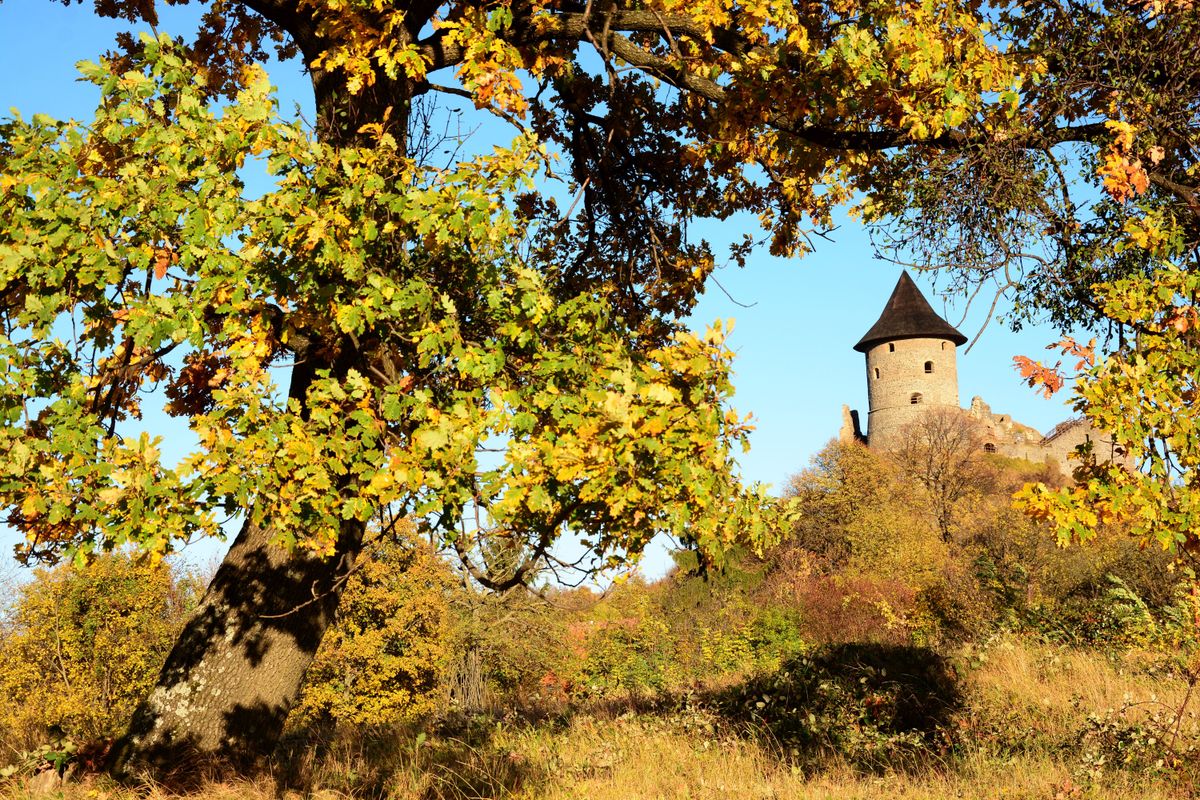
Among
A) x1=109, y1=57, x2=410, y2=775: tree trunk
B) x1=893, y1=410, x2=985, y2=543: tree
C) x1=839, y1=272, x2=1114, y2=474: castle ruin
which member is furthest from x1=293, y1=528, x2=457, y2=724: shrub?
x1=839, y1=272, x2=1114, y2=474: castle ruin

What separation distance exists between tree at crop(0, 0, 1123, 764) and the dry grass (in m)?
1.07

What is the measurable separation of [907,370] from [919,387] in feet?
4.28

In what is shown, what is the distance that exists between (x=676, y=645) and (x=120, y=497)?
96.0ft

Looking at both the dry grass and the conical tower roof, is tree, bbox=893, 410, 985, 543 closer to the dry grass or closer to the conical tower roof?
the conical tower roof

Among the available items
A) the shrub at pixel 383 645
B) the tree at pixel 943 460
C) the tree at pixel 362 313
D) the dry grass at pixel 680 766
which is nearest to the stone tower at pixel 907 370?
the tree at pixel 943 460

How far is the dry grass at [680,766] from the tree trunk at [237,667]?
1.10 feet

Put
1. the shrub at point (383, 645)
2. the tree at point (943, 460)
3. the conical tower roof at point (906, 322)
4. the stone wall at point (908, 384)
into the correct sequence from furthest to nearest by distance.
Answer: the conical tower roof at point (906, 322), the stone wall at point (908, 384), the tree at point (943, 460), the shrub at point (383, 645)

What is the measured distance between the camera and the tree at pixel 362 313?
4.87 meters

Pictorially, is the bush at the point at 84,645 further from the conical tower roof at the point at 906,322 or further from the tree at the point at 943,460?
the conical tower roof at the point at 906,322

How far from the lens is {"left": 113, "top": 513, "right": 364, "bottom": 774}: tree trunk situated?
6.92 m

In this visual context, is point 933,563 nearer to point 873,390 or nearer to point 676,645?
point 676,645

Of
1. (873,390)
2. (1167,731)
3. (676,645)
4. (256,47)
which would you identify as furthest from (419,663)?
(873,390)

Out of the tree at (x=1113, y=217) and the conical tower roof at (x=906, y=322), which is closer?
the tree at (x=1113, y=217)

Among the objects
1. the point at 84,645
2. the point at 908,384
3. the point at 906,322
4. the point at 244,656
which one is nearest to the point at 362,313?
the point at 244,656
